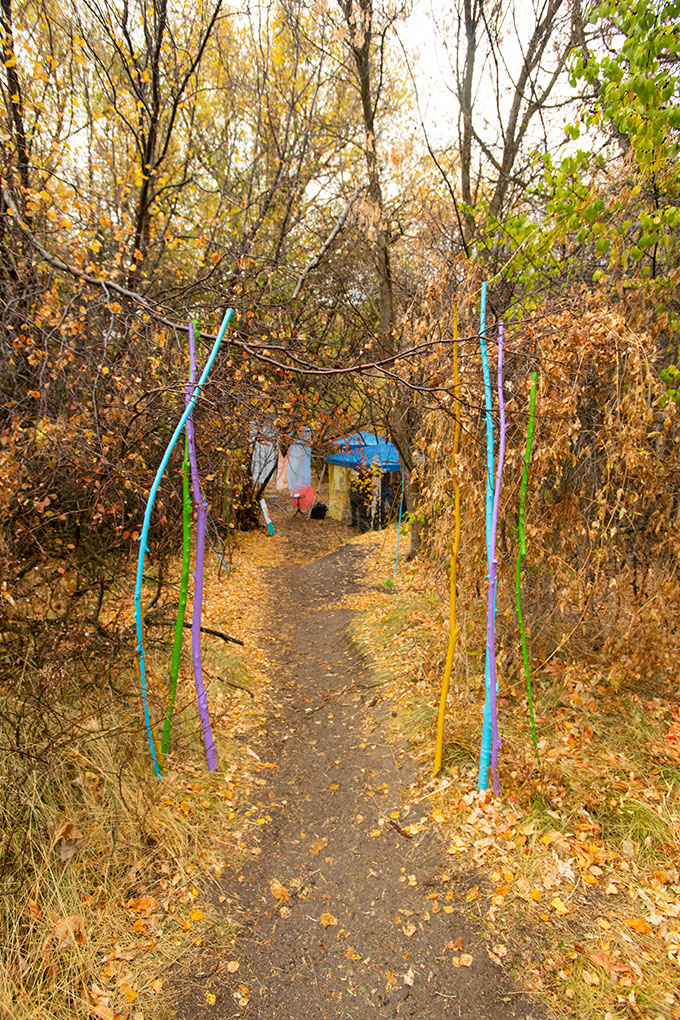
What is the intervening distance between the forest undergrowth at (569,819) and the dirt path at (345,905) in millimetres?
182

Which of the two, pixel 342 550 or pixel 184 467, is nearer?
pixel 184 467

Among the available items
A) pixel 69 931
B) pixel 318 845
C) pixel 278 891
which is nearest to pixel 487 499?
pixel 318 845

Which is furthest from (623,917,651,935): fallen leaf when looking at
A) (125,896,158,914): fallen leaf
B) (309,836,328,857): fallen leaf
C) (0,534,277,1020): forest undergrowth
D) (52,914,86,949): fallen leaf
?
(52,914,86,949): fallen leaf

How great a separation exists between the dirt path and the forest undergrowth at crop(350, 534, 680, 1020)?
0.18m

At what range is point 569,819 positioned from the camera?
11.5 ft

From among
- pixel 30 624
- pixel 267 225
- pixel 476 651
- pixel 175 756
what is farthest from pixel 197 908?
pixel 267 225

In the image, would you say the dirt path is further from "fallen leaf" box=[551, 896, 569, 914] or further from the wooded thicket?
the wooded thicket

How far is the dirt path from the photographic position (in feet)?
Result: 8.91

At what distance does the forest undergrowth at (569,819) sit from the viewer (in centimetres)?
271

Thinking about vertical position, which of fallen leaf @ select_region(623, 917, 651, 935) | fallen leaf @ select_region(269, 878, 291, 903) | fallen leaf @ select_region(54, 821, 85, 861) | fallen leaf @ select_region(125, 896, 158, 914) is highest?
fallen leaf @ select_region(54, 821, 85, 861)

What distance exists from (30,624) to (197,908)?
1.90 meters

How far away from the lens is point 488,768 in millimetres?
3854

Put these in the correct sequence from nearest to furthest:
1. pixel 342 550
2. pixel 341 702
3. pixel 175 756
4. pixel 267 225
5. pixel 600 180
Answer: pixel 175 756 → pixel 600 180 → pixel 341 702 → pixel 267 225 → pixel 342 550

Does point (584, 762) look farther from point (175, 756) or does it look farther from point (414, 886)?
point (175, 756)
